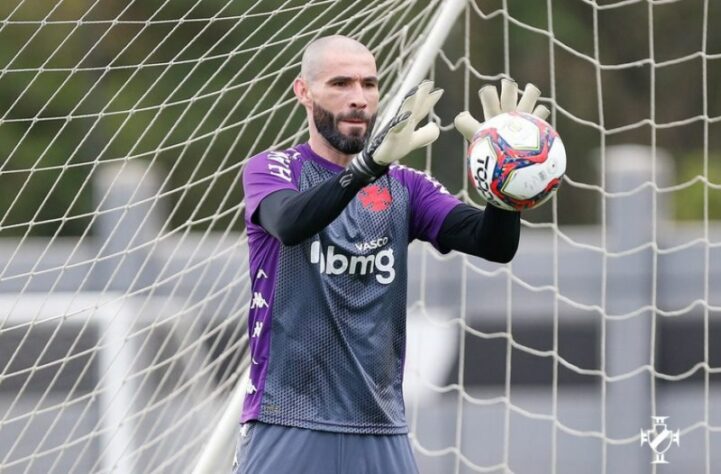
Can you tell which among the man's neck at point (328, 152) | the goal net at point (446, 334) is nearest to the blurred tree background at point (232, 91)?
the goal net at point (446, 334)

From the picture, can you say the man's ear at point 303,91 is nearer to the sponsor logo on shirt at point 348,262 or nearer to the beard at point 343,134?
the beard at point 343,134

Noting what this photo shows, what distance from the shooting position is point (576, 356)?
6371mm

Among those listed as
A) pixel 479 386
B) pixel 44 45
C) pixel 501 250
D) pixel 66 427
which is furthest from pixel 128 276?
pixel 44 45

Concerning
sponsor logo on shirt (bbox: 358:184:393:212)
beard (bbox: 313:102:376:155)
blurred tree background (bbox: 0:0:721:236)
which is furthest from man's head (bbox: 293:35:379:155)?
blurred tree background (bbox: 0:0:721:236)

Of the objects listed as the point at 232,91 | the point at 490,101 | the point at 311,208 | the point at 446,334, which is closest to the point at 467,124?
the point at 490,101

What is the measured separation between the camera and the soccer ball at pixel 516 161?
3828mm

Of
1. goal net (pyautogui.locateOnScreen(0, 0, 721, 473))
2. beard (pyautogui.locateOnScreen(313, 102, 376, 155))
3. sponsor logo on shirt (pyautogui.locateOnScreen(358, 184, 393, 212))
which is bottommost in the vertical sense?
goal net (pyautogui.locateOnScreen(0, 0, 721, 473))

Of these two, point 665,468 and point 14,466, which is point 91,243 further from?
point 665,468

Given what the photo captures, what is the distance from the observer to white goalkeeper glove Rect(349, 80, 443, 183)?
12.1ft

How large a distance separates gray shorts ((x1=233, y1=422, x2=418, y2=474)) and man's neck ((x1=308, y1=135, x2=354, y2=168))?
0.72 metres

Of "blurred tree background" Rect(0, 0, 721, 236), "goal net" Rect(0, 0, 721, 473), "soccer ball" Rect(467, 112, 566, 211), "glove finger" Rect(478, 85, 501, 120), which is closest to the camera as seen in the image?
"soccer ball" Rect(467, 112, 566, 211)

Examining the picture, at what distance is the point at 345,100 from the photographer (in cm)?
411

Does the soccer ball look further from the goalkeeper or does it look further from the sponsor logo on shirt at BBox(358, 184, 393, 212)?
the sponsor logo on shirt at BBox(358, 184, 393, 212)

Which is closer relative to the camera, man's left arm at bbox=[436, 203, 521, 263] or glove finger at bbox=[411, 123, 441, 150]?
glove finger at bbox=[411, 123, 441, 150]
